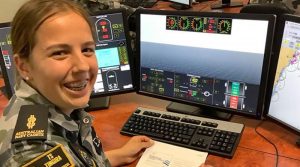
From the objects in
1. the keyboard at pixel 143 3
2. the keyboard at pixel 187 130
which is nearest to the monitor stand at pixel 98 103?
the keyboard at pixel 187 130

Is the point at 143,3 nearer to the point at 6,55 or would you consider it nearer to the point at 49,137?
the point at 6,55

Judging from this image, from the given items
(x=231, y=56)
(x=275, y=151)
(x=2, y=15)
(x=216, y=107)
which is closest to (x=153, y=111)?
(x=216, y=107)

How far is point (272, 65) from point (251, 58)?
3.0 inches

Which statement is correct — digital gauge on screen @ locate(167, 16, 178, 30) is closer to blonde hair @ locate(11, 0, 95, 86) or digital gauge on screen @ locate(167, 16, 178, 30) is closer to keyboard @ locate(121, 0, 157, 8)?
blonde hair @ locate(11, 0, 95, 86)

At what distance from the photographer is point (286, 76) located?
4.18ft

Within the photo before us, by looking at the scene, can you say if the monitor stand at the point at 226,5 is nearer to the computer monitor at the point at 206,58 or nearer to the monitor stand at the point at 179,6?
the monitor stand at the point at 179,6

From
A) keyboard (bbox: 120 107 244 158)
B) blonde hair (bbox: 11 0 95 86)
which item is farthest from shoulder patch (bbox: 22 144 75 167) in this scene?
keyboard (bbox: 120 107 244 158)

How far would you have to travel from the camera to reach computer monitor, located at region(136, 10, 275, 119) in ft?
4.32

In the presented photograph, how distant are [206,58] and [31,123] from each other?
2.45 ft

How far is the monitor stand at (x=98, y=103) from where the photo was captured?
166 cm

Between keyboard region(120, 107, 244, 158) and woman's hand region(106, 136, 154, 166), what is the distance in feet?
0.17

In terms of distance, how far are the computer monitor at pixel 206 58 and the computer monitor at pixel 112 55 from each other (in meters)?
0.07

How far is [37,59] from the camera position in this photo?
0.96 m

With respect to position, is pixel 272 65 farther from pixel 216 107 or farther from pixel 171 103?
pixel 171 103
